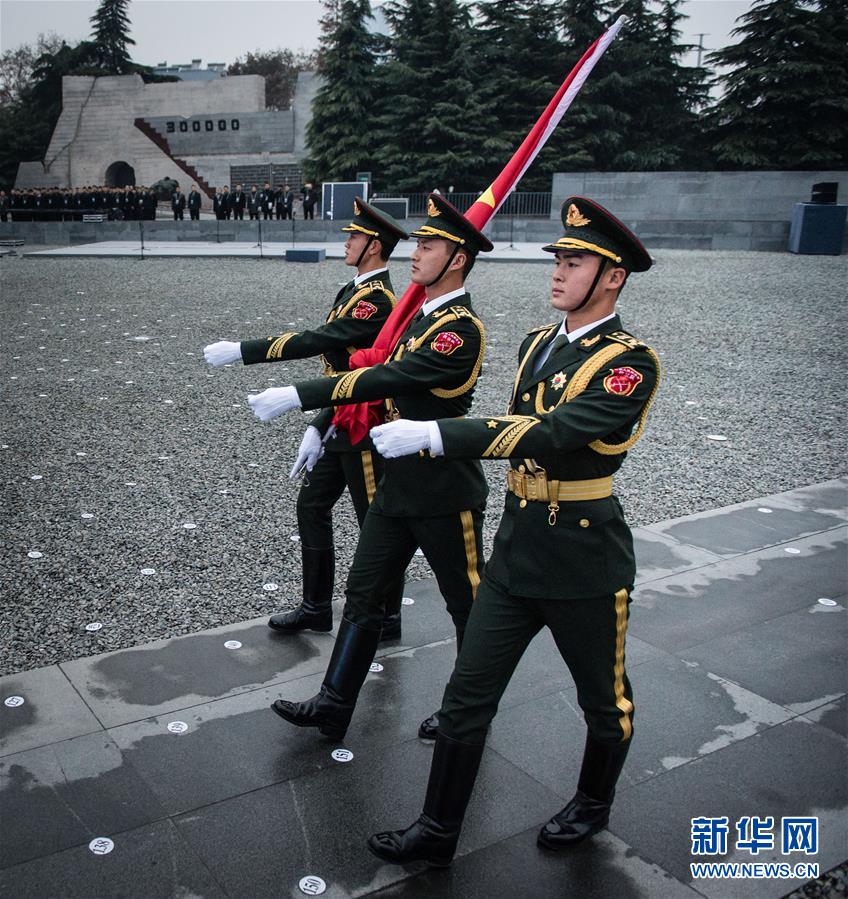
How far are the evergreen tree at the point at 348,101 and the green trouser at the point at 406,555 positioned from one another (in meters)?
34.4

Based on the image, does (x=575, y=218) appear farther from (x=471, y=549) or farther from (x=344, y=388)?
(x=471, y=549)

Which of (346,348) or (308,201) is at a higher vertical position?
(308,201)

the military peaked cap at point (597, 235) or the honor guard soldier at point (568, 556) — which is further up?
the military peaked cap at point (597, 235)

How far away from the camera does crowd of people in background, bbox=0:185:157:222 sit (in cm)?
3472

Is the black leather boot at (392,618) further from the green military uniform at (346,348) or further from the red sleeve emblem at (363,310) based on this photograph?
the red sleeve emblem at (363,310)

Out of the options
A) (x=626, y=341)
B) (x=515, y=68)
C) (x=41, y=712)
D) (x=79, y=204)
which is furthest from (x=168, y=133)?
(x=626, y=341)

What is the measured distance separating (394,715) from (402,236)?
2.15m

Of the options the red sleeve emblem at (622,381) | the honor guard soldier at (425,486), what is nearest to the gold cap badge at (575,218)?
the red sleeve emblem at (622,381)

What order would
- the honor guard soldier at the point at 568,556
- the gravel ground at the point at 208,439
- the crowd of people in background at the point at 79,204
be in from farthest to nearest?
Answer: the crowd of people in background at the point at 79,204, the gravel ground at the point at 208,439, the honor guard soldier at the point at 568,556

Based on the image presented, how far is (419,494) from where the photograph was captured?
3.43 m

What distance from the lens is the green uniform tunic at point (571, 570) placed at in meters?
2.80

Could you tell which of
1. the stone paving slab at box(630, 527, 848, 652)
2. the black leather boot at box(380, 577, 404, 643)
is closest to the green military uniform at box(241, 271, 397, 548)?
the black leather boot at box(380, 577, 404, 643)

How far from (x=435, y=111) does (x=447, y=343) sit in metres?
33.1

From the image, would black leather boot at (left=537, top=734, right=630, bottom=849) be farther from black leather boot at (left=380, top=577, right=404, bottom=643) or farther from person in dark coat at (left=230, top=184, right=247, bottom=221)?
person in dark coat at (left=230, top=184, right=247, bottom=221)
